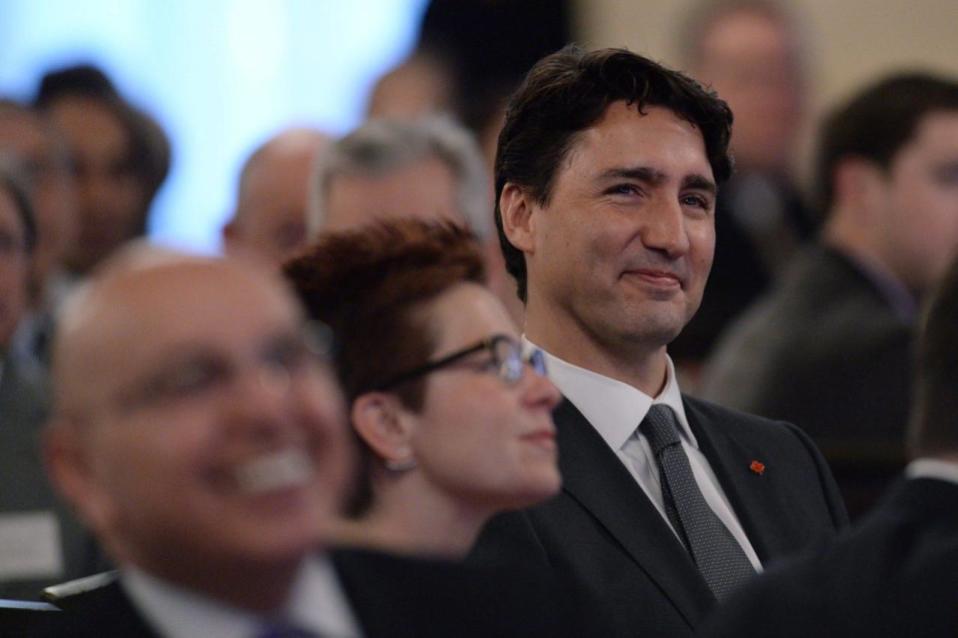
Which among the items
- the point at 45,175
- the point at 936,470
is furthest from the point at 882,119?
the point at 936,470

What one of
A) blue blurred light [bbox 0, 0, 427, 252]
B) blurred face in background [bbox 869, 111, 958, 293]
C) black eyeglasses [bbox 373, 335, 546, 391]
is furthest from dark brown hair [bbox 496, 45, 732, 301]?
blue blurred light [bbox 0, 0, 427, 252]

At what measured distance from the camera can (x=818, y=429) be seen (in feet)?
16.2

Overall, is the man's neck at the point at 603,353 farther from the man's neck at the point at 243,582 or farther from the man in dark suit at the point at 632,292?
the man's neck at the point at 243,582

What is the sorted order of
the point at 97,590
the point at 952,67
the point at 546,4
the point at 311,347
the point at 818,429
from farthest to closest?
the point at 952,67
the point at 546,4
the point at 818,429
the point at 97,590
the point at 311,347

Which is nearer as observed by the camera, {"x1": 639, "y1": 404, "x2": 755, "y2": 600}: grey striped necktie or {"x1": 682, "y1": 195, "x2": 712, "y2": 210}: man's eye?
{"x1": 639, "y1": 404, "x2": 755, "y2": 600}: grey striped necktie

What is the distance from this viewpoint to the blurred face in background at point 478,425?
2.62 m

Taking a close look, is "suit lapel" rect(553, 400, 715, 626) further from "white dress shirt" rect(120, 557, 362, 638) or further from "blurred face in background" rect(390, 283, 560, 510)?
"white dress shirt" rect(120, 557, 362, 638)

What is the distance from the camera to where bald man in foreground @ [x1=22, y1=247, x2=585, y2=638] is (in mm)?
1773

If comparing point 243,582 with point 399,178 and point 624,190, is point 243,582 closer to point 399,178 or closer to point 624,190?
point 624,190

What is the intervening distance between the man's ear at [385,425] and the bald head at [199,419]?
81 cm

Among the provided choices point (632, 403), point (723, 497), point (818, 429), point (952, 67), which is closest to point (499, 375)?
point (632, 403)

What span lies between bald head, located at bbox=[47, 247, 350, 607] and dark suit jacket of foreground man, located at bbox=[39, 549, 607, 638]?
0.25 meters

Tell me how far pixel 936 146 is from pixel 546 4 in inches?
104

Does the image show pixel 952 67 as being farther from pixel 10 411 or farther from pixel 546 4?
pixel 10 411
